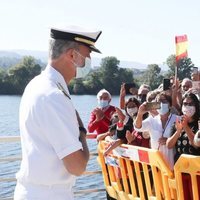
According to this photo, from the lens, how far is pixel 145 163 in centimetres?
488

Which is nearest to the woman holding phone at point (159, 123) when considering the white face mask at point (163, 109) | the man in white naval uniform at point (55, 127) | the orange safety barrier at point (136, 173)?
the white face mask at point (163, 109)

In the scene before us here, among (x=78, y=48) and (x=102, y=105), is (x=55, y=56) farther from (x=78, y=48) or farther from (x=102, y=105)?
(x=102, y=105)

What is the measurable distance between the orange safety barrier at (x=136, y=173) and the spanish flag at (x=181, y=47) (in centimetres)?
192

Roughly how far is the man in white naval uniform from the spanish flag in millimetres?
4652

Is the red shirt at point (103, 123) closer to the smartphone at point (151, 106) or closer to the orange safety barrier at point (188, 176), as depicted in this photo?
the smartphone at point (151, 106)

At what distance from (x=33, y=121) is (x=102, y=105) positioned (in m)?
4.31

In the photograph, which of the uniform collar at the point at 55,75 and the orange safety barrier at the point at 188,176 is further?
the orange safety barrier at the point at 188,176

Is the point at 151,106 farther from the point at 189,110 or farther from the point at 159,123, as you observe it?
the point at 189,110

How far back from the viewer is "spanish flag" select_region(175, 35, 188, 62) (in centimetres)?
696

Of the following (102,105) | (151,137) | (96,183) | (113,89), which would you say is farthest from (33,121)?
(113,89)

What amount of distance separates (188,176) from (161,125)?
870 millimetres

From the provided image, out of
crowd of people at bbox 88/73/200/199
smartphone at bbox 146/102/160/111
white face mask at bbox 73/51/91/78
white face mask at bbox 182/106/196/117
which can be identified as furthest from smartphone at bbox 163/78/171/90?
white face mask at bbox 73/51/91/78

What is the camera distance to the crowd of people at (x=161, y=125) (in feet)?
15.0

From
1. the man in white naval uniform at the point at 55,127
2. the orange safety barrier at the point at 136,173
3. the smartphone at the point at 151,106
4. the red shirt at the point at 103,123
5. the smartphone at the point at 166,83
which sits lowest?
the orange safety barrier at the point at 136,173
